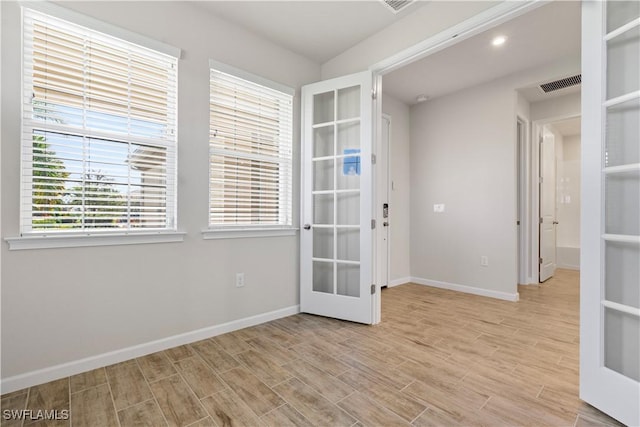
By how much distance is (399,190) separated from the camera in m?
4.56

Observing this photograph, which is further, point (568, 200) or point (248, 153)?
point (568, 200)

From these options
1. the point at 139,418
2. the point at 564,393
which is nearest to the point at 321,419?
the point at 139,418

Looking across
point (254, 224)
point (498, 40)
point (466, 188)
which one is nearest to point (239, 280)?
point (254, 224)

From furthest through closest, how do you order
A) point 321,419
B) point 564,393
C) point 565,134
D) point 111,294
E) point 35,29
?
point 565,134
point 111,294
point 35,29
point 564,393
point 321,419

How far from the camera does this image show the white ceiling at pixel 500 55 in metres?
2.58

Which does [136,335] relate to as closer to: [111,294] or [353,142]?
[111,294]

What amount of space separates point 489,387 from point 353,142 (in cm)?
219

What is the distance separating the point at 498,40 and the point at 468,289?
9.59ft

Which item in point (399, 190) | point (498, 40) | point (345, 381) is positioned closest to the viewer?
point (345, 381)

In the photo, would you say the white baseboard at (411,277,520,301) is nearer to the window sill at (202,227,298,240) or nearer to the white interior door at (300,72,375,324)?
the white interior door at (300,72,375,324)

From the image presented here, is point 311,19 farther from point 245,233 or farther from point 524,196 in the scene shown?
point 524,196

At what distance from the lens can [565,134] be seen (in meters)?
6.29

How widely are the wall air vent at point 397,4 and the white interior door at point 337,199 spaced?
54cm

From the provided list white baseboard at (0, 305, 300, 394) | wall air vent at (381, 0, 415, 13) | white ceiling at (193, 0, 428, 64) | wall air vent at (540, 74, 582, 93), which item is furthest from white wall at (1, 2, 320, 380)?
wall air vent at (540, 74, 582, 93)
